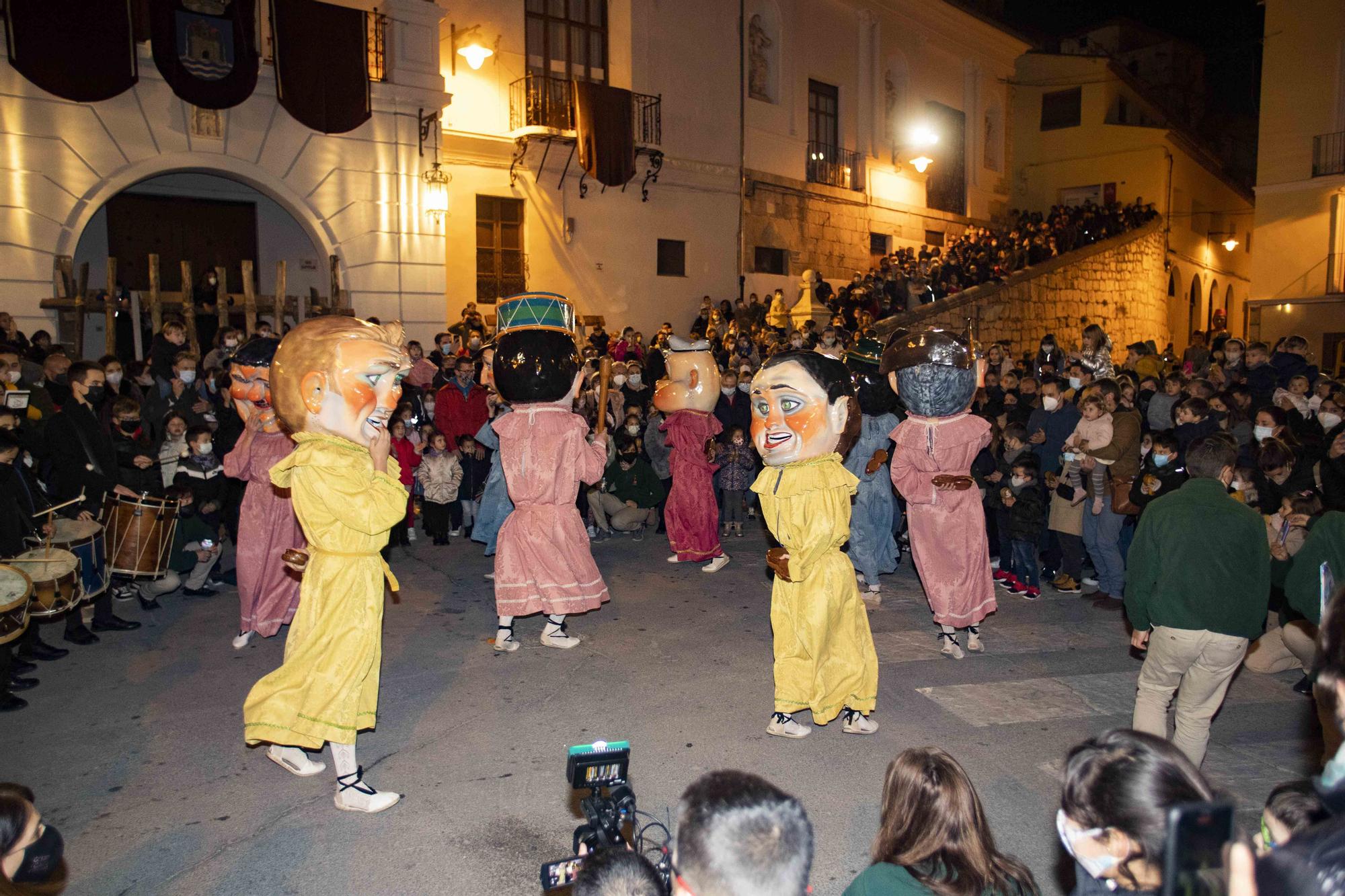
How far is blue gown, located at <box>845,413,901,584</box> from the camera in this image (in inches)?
297

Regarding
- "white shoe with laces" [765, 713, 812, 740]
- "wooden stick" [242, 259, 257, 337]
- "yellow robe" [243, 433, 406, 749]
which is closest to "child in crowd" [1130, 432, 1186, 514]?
"white shoe with laces" [765, 713, 812, 740]

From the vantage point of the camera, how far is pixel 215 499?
7.29 meters

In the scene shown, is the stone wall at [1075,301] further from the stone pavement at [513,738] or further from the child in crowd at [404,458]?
the stone pavement at [513,738]

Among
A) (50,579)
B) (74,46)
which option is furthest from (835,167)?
(50,579)

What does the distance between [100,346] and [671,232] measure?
10235 mm

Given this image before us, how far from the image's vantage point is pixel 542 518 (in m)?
6.11

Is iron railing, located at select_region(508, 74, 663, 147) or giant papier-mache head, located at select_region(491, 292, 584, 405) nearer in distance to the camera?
giant papier-mache head, located at select_region(491, 292, 584, 405)

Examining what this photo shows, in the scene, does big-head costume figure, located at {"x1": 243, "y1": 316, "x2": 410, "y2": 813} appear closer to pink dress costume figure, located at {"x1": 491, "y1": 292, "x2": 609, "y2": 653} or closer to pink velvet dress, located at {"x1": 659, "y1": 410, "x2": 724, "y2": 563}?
pink dress costume figure, located at {"x1": 491, "y1": 292, "x2": 609, "y2": 653}

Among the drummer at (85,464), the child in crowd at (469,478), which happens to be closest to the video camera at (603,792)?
the drummer at (85,464)

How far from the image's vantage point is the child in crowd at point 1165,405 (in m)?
8.78

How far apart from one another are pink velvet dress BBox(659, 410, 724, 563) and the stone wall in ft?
28.7

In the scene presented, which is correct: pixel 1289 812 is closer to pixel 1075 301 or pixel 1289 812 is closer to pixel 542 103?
pixel 542 103

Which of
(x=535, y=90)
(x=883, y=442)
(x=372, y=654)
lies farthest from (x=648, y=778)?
(x=535, y=90)

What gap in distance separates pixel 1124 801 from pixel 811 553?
2857 millimetres
